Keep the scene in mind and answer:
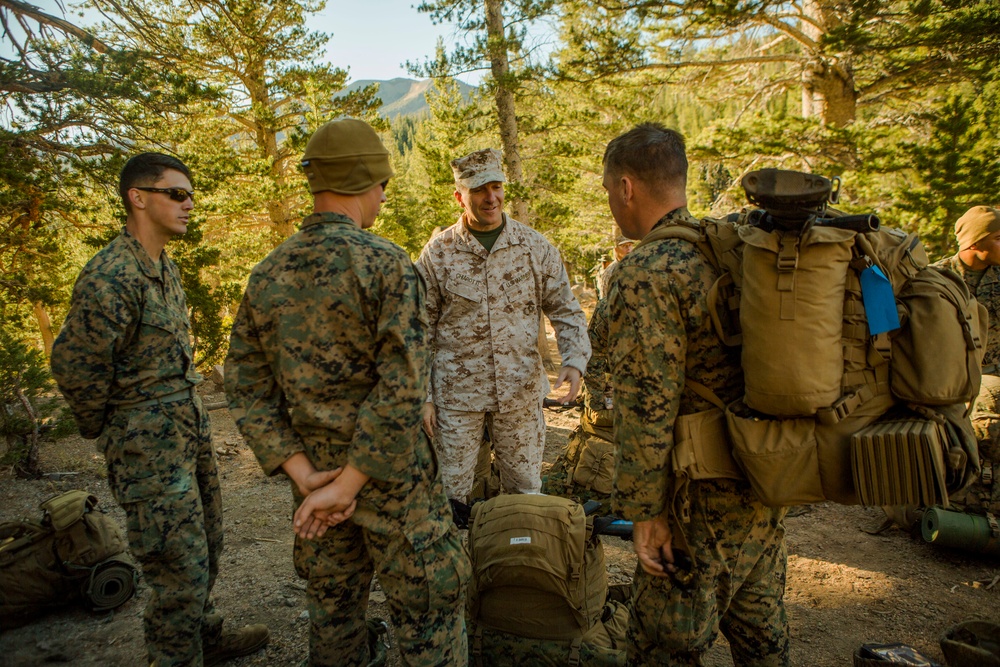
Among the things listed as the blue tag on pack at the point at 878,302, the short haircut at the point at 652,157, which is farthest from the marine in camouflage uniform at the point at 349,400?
the blue tag on pack at the point at 878,302

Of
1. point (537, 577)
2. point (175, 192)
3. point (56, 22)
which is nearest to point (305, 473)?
point (537, 577)

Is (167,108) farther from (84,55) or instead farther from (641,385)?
(641,385)

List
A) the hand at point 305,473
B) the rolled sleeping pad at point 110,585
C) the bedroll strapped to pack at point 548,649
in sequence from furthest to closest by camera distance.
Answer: the rolled sleeping pad at point 110,585
the bedroll strapped to pack at point 548,649
the hand at point 305,473

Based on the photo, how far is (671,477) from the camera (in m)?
2.07

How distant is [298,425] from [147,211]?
5.96ft

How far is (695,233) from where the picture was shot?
2.02 metres

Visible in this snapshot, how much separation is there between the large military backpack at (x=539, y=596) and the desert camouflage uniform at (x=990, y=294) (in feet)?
13.5

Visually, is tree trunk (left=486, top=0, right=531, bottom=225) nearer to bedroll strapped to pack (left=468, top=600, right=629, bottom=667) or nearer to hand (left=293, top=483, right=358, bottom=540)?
bedroll strapped to pack (left=468, top=600, right=629, bottom=667)

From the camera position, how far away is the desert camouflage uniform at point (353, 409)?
6.43ft

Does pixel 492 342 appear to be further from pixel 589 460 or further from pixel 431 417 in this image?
pixel 589 460

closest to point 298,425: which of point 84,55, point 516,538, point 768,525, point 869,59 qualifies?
point 516,538

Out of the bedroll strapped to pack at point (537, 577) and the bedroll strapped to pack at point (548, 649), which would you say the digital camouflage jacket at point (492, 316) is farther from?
the bedroll strapped to pack at point (548, 649)

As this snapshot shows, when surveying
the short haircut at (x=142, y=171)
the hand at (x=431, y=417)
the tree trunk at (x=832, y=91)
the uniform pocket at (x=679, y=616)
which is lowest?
the uniform pocket at (x=679, y=616)

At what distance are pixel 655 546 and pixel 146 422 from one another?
243cm
